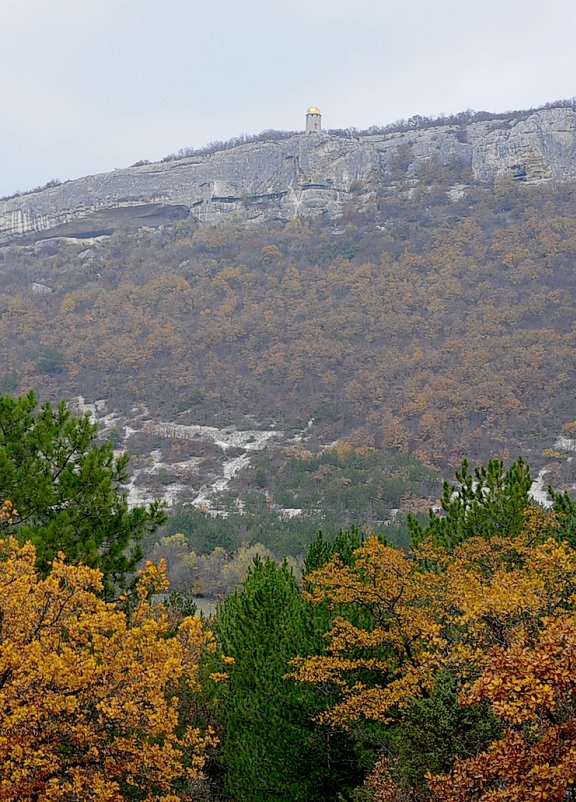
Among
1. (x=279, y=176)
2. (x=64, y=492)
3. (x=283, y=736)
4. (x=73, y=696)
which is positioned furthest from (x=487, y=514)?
(x=279, y=176)

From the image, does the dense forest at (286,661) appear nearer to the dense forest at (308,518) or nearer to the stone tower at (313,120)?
the dense forest at (308,518)

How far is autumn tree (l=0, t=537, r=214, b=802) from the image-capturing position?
6020 mm

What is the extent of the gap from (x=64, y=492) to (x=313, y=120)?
8721 centimetres

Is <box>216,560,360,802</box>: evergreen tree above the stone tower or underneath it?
underneath

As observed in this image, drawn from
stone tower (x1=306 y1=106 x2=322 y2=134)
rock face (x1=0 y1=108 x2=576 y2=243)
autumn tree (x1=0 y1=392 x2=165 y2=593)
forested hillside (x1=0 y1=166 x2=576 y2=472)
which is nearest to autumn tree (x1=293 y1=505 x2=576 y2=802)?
autumn tree (x1=0 y1=392 x2=165 y2=593)

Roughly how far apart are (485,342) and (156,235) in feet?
145

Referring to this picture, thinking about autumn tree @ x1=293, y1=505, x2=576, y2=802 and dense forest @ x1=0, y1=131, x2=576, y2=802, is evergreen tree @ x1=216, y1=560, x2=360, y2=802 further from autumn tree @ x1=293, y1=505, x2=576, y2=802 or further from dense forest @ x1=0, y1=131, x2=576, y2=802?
autumn tree @ x1=293, y1=505, x2=576, y2=802

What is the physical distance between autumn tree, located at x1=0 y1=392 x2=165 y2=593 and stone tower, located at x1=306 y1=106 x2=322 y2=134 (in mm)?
84904

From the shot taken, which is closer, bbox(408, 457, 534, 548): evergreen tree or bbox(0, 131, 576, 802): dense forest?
bbox(0, 131, 576, 802): dense forest

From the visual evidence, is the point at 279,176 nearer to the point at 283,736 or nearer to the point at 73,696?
the point at 283,736

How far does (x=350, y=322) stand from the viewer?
58688 mm

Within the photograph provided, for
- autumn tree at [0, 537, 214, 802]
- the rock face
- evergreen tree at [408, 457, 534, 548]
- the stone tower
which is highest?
the stone tower

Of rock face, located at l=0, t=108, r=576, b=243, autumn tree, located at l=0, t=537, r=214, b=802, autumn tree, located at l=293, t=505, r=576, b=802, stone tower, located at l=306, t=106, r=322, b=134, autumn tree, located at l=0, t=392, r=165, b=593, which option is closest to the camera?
autumn tree, located at l=0, t=537, r=214, b=802

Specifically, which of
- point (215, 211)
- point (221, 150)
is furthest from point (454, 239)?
point (221, 150)
